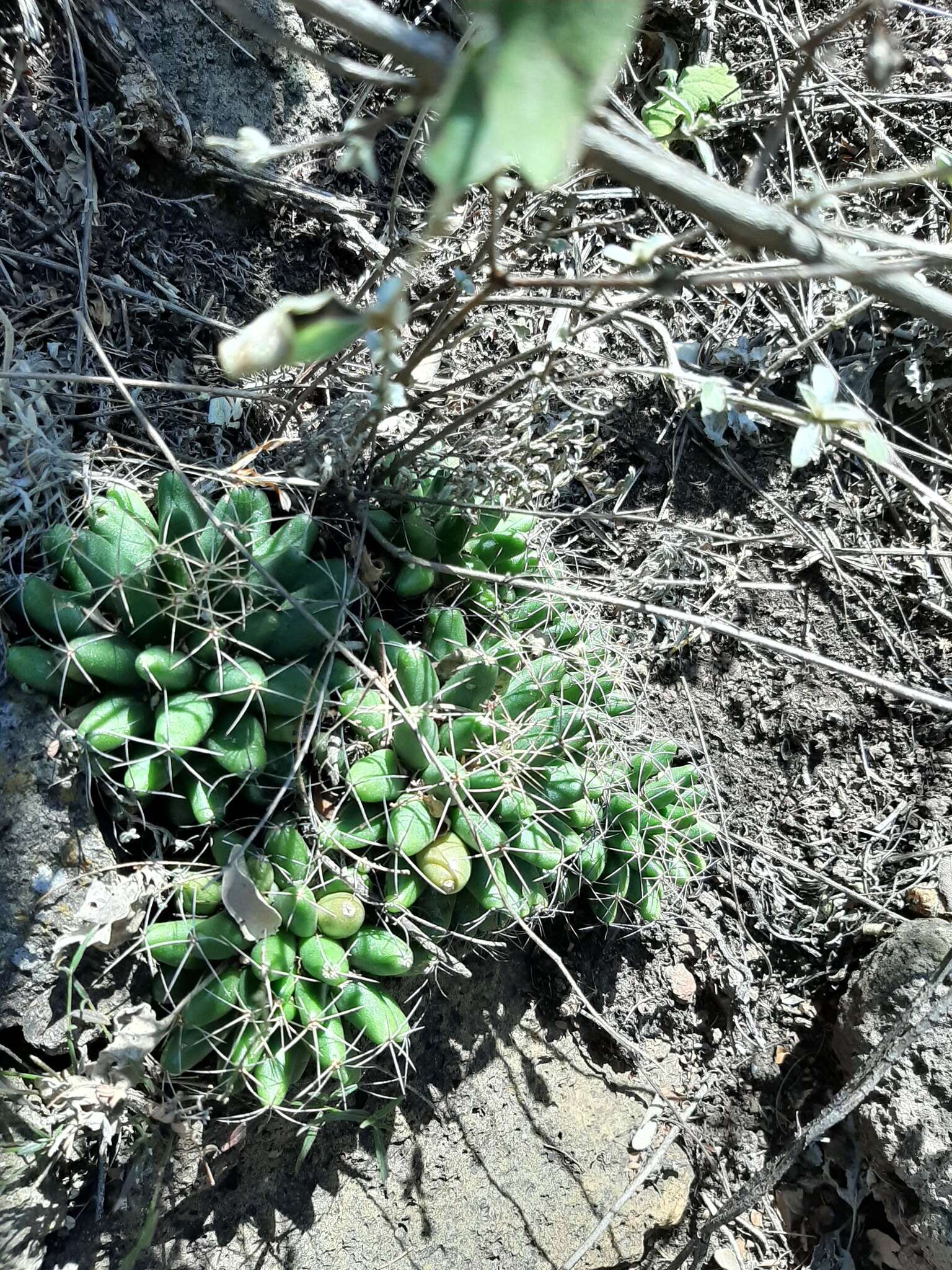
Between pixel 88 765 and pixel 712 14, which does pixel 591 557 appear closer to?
pixel 88 765

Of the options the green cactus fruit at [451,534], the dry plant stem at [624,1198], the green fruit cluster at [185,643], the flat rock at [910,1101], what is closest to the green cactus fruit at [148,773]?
the green fruit cluster at [185,643]

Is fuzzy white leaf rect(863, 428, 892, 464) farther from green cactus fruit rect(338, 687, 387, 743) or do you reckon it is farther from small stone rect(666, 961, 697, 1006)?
small stone rect(666, 961, 697, 1006)

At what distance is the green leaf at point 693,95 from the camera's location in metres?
2.81

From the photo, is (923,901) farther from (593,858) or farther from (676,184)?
(676,184)

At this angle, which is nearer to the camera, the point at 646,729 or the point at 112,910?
the point at 112,910

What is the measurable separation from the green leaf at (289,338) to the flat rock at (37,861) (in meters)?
1.27

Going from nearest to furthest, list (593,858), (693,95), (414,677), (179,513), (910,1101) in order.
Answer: (179,513) < (414,677) < (593,858) < (910,1101) < (693,95)

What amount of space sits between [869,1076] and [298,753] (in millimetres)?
1883

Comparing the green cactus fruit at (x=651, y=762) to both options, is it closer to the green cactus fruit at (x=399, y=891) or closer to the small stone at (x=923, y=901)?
the green cactus fruit at (x=399, y=891)

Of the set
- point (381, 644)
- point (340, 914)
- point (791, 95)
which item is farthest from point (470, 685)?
point (791, 95)

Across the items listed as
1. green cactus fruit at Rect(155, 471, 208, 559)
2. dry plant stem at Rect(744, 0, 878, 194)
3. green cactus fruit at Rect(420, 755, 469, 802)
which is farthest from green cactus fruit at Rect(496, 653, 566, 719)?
dry plant stem at Rect(744, 0, 878, 194)

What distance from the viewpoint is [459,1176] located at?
244 centimetres

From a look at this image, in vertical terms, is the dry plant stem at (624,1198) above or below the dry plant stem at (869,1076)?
below

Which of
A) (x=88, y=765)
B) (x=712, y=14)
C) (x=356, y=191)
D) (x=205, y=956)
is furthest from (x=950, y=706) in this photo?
(x=712, y=14)
